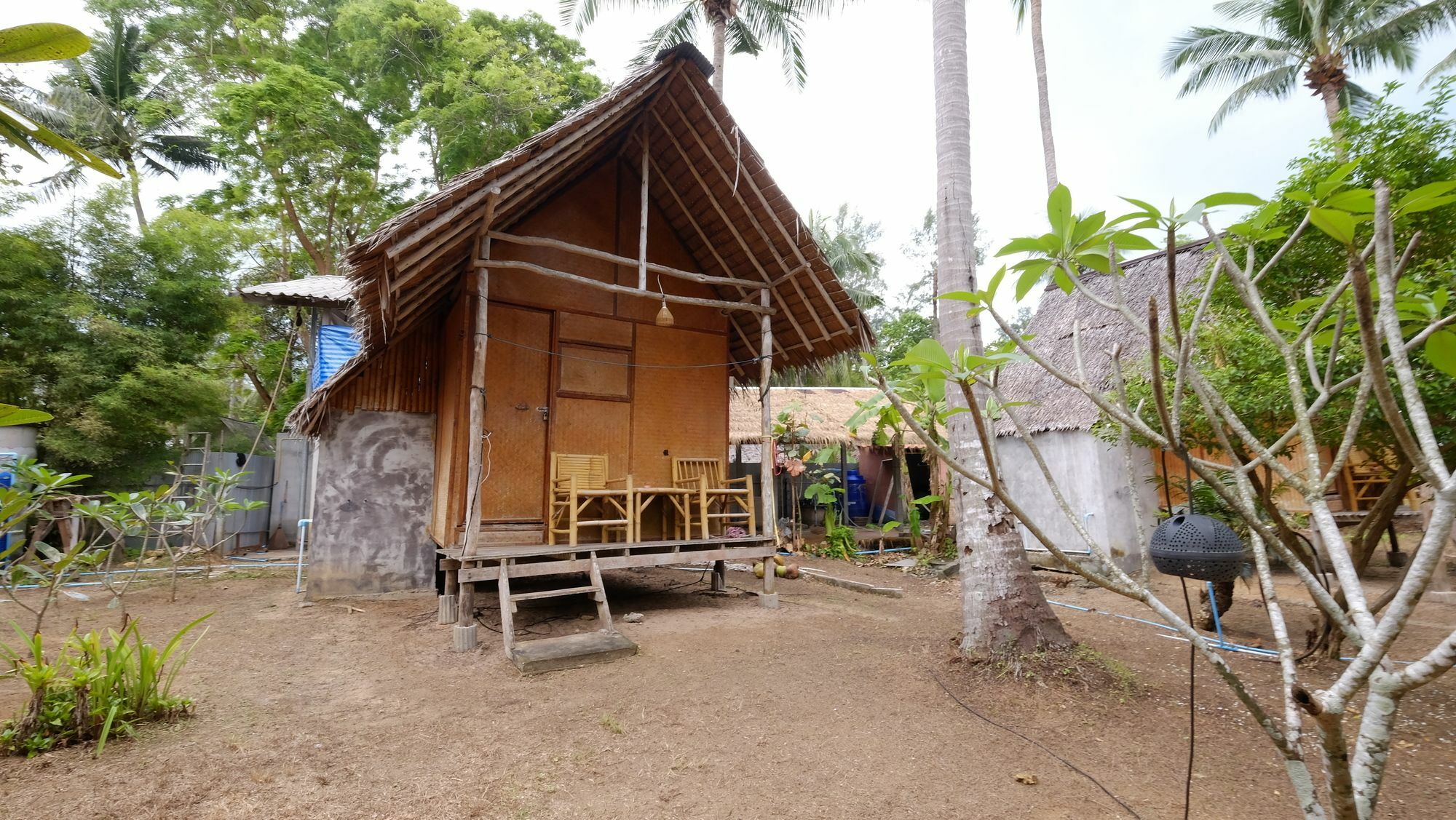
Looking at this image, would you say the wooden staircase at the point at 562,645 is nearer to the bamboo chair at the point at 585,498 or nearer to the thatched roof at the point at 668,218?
the bamboo chair at the point at 585,498

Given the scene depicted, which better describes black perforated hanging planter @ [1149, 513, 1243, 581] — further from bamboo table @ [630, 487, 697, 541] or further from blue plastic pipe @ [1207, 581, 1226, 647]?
bamboo table @ [630, 487, 697, 541]

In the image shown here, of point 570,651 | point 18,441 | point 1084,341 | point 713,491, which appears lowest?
point 570,651

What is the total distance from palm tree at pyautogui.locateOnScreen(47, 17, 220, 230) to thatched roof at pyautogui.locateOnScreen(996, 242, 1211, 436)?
801 inches

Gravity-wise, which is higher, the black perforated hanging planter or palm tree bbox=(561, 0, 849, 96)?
palm tree bbox=(561, 0, 849, 96)

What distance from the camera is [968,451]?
178 inches

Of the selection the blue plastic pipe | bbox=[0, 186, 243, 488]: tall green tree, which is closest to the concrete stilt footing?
the blue plastic pipe

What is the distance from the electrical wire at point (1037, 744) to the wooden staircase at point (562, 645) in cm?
222

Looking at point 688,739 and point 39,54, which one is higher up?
point 39,54

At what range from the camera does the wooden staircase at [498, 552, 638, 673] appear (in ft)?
14.9

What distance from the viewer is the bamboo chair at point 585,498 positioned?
588 centimetres

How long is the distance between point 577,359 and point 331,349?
200 inches

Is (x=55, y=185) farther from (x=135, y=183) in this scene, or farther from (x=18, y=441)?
(x=18, y=441)

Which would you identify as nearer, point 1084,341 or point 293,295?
point 293,295

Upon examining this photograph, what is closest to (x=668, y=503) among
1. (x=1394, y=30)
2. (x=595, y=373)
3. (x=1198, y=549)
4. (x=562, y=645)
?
(x=595, y=373)
